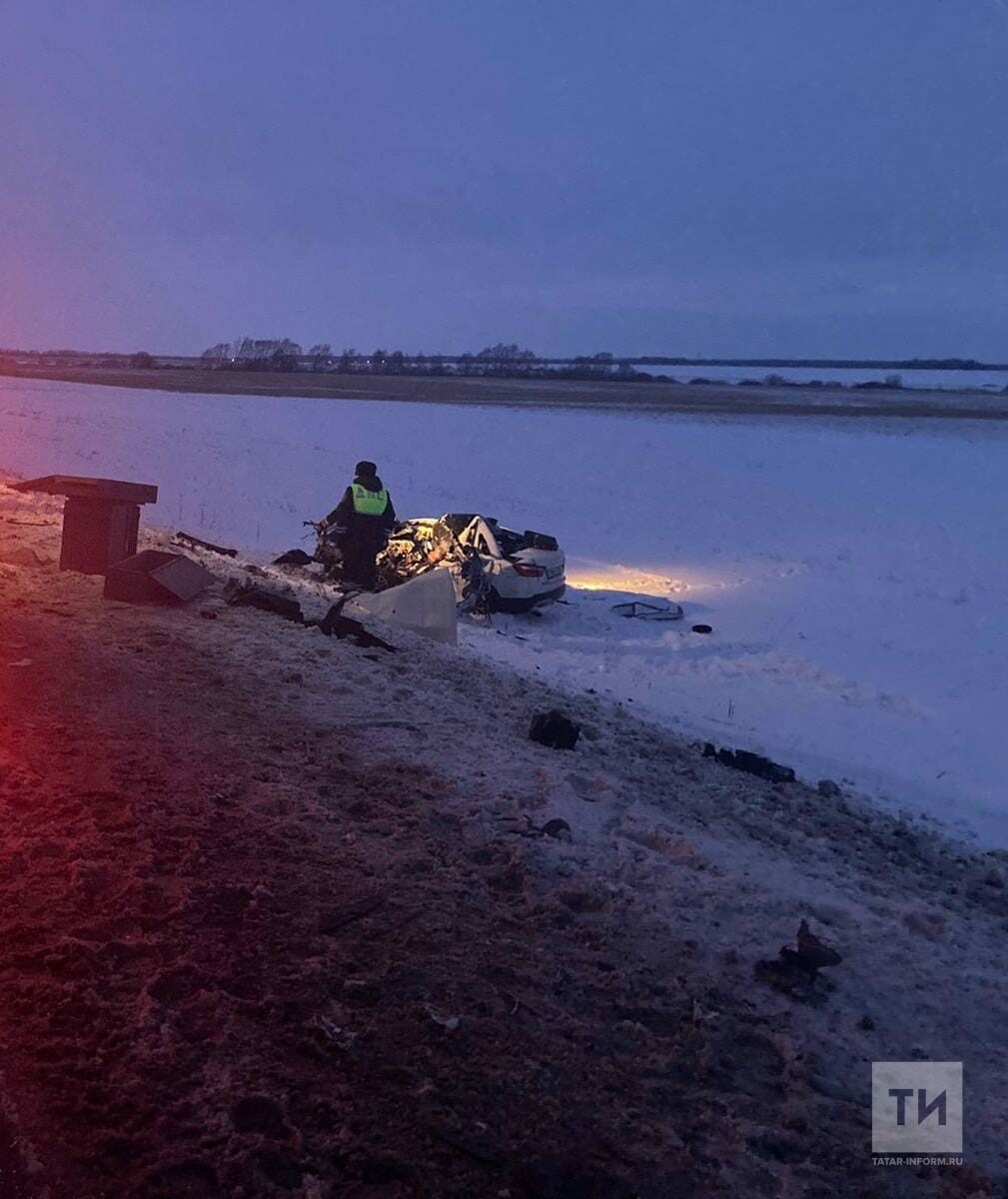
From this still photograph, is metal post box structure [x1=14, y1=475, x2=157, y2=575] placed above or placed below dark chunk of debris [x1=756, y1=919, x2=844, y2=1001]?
above

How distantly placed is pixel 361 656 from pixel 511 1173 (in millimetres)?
5247

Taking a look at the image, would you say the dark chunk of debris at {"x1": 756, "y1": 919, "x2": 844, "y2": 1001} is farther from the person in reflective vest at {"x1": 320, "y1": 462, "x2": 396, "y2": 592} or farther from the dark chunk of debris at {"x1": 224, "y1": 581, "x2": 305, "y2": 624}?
the person in reflective vest at {"x1": 320, "y1": 462, "x2": 396, "y2": 592}

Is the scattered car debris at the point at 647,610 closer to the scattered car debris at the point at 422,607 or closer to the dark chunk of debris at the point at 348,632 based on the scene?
the scattered car debris at the point at 422,607

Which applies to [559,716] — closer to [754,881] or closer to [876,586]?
[754,881]

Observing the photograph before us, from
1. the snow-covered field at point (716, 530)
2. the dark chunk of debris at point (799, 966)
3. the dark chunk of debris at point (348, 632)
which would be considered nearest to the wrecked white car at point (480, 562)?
the snow-covered field at point (716, 530)

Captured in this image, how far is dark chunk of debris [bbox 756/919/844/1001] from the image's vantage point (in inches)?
167

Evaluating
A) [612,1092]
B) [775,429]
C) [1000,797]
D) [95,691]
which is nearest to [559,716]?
[95,691]

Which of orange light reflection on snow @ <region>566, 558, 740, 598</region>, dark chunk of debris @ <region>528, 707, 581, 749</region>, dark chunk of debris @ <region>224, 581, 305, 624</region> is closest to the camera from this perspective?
dark chunk of debris @ <region>528, 707, 581, 749</region>

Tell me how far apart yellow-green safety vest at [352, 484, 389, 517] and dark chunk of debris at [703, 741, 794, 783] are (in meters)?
6.95

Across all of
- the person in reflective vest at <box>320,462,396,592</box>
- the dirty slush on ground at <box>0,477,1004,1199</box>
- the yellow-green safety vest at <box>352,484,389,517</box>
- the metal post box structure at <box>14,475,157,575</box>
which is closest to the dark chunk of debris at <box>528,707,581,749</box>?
the dirty slush on ground at <box>0,477,1004,1199</box>

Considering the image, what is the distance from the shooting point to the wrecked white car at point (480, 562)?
1611cm

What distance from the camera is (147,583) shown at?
8.32 m

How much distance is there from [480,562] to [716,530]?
414 inches

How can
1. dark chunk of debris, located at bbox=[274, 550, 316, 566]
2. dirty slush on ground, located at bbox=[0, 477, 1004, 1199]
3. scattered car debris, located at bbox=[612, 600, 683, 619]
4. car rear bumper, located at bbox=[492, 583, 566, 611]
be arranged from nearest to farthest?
1. dirty slush on ground, located at bbox=[0, 477, 1004, 1199]
2. car rear bumper, located at bbox=[492, 583, 566, 611]
3. dark chunk of debris, located at bbox=[274, 550, 316, 566]
4. scattered car debris, located at bbox=[612, 600, 683, 619]
